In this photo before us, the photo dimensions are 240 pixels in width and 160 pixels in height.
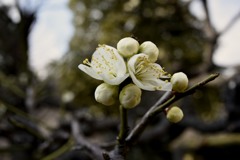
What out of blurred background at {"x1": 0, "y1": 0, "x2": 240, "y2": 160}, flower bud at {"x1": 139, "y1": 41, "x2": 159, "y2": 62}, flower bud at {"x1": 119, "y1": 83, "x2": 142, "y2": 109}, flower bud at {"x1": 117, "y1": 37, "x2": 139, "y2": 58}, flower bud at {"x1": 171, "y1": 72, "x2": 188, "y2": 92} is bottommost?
flower bud at {"x1": 171, "y1": 72, "x2": 188, "y2": 92}

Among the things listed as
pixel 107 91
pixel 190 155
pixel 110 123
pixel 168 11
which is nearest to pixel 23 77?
pixel 110 123

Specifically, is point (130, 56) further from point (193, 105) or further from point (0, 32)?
point (0, 32)

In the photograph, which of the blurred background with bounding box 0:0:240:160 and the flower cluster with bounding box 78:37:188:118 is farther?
the blurred background with bounding box 0:0:240:160

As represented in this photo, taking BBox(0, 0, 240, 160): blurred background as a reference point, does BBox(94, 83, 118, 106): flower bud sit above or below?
below

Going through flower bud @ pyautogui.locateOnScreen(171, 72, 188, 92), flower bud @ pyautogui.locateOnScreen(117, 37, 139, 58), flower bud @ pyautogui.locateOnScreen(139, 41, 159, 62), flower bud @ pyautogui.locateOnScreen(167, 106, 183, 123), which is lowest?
flower bud @ pyautogui.locateOnScreen(167, 106, 183, 123)

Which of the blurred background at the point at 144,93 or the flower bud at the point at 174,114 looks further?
the blurred background at the point at 144,93

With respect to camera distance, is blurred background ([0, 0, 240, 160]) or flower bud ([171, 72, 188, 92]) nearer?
flower bud ([171, 72, 188, 92])

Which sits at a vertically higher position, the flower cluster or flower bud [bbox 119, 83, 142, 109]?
the flower cluster
